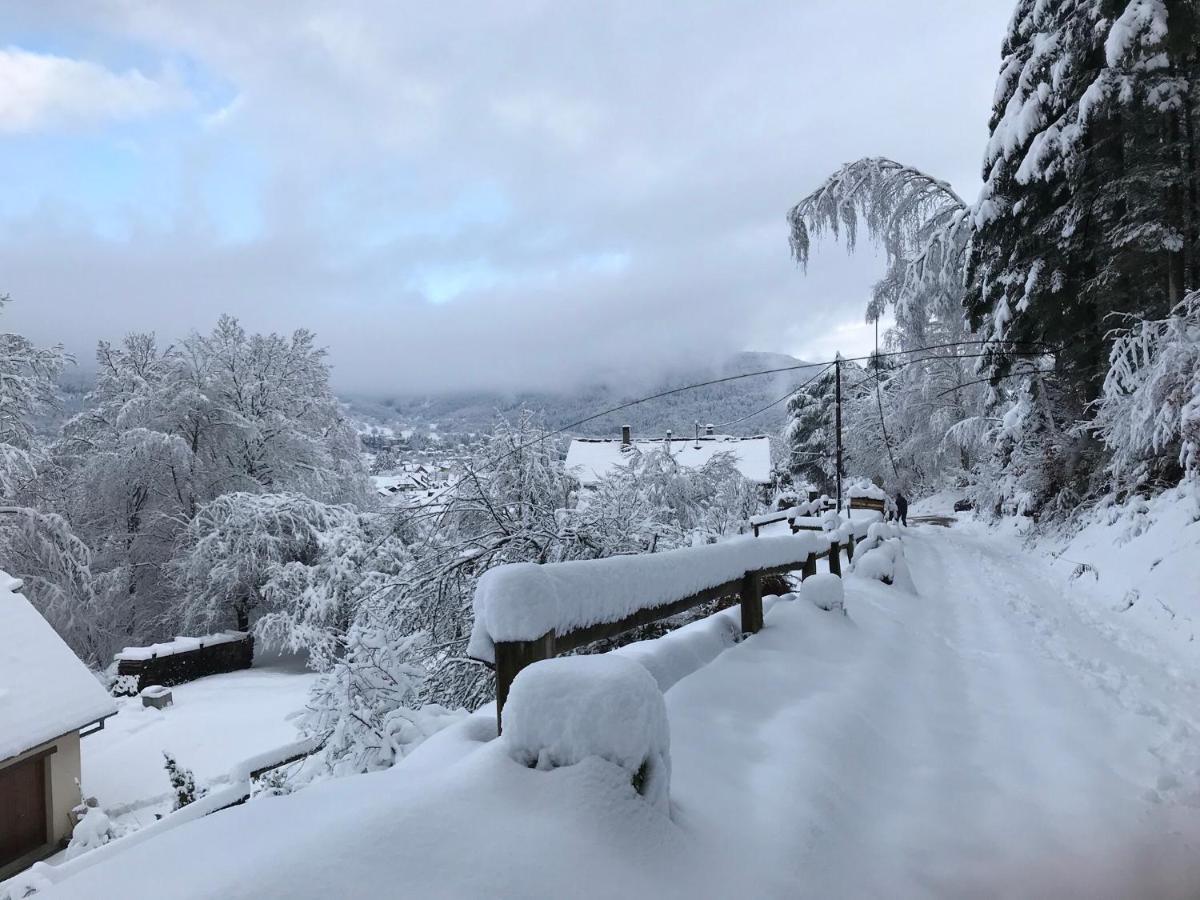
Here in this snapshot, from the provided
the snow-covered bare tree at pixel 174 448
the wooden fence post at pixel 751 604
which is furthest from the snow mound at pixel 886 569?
the snow-covered bare tree at pixel 174 448

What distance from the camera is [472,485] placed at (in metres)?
9.09

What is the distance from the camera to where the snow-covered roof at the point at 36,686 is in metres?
9.19

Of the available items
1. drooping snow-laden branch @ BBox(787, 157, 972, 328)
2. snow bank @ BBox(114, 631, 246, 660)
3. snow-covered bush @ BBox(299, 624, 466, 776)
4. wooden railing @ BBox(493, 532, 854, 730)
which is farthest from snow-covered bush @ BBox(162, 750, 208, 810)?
drooping snow-laden branch @ BBox(787, 157, 972, 328)

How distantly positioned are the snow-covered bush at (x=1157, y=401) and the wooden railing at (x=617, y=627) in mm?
5248

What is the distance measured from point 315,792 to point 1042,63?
1491 cm

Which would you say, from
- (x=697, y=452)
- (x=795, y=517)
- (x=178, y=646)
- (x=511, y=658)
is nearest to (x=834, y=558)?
(x=795, y=517)

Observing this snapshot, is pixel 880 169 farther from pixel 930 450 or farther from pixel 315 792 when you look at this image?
pixel 930 450

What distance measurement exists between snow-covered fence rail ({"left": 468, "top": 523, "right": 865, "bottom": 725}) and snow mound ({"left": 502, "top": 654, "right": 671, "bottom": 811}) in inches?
12.3

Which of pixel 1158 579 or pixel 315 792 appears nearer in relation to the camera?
pixel 315 792

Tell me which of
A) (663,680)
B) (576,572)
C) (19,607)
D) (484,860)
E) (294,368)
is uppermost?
(294,368)

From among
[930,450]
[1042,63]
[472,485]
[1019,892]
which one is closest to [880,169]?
[1042,63]

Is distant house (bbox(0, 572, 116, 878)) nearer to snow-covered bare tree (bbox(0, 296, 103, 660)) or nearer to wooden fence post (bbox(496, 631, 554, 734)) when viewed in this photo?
snow-covered bare tree (bbox(0, 296, 103, 660))

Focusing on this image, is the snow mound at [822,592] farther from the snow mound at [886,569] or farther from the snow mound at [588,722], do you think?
the snow mound at [588,722]

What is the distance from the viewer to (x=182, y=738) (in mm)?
11898
